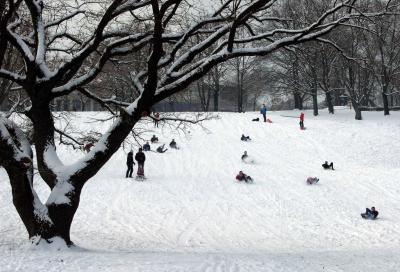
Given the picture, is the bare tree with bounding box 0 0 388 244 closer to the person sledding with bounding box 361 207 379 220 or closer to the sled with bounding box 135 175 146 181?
the person sledding with bounding box 361 207 379 220

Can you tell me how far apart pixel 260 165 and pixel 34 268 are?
19.2 metres

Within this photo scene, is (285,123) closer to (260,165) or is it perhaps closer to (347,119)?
(347,119)

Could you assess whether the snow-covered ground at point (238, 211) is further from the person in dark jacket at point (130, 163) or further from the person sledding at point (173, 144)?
the person sledding at point (173, 144)

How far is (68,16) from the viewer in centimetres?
1093

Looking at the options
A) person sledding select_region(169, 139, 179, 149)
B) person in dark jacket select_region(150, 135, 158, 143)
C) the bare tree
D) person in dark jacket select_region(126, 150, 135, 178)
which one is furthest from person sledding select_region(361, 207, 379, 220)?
person in dark jacket select_region(150, 135, 158, 143)

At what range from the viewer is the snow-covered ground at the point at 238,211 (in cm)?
847

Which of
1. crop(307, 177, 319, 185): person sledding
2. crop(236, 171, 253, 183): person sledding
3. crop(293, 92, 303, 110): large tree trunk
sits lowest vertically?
crop(307, 177, 319, 185): person sledding

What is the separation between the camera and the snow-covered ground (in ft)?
27.8

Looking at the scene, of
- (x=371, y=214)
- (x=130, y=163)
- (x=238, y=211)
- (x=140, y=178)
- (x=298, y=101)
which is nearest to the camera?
(x=371, y=214)

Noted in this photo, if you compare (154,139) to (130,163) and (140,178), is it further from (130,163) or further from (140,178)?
(140,178)

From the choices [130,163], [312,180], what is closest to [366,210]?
[312,180]

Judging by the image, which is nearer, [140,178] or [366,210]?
[366,210]

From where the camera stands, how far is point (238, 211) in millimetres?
17125

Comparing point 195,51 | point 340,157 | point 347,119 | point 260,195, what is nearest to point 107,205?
point 260,195
